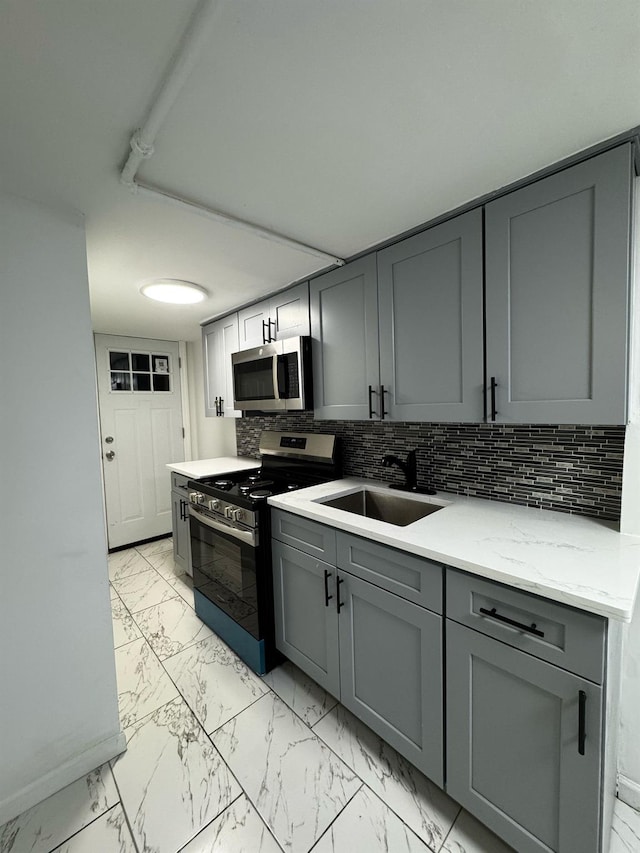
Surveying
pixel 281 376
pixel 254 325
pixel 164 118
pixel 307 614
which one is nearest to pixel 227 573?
pixel 307 614

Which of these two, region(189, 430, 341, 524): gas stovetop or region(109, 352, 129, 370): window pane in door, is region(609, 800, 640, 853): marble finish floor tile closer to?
region(189, 430, 341, 524): gas stovetop

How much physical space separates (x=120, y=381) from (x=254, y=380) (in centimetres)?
202

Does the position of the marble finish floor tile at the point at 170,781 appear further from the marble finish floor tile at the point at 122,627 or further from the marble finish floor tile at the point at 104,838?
the marble finish floor tile at the point at 122,627

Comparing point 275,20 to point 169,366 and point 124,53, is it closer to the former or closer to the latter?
point 124,53

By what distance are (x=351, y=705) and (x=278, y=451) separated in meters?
1.58

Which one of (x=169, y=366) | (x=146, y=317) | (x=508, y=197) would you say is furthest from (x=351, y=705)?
(x=169, y=366)

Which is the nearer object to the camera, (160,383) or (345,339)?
(345,339)

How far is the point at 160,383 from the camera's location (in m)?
3.94

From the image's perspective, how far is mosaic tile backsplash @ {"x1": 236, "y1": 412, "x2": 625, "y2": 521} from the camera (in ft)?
4.50

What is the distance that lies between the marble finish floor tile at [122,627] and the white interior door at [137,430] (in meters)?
1.18

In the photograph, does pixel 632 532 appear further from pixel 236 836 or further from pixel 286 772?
pixel 236 836

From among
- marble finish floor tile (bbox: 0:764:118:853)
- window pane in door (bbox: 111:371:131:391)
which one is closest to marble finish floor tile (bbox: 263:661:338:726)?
marble finish floor tile (bbox: 0:764:118:853)

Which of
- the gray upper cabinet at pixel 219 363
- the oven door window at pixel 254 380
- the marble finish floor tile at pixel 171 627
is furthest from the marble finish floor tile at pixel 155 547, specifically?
the oven door window at pixel 254 380

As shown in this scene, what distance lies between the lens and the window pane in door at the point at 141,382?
3.75 metres
